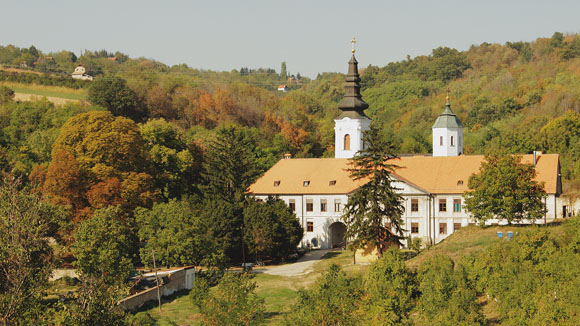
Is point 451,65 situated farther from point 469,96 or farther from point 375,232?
point 375,232

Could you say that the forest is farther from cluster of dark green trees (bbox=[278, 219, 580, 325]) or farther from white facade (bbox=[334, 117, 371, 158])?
white facade (bbox=[334, 117, 371, 158])

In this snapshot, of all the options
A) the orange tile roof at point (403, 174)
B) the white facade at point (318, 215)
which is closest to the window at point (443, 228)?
the orange tile roof at point (403, 174)

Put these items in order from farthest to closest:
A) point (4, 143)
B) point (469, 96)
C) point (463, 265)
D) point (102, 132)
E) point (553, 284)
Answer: point (469, 96) → point (4, 143) → point (102, 132) → point (463, 265) → point (553, 284)

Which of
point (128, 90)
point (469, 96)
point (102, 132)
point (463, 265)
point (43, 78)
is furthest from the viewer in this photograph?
point (469, 96)

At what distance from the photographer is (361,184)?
200 ft

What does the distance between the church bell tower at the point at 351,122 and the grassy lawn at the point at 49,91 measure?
Result: 33325 millimetres

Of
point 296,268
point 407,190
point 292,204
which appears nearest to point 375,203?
point 296,268

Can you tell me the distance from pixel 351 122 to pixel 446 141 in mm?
11206

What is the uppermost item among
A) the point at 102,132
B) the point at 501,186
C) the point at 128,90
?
the point at 128,90

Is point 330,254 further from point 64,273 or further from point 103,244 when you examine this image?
point 103,244

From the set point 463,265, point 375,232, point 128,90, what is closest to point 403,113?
point 128,90

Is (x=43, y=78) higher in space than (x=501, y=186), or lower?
higher

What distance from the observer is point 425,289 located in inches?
1383

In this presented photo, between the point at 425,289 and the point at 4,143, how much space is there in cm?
4777
